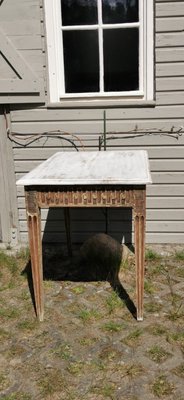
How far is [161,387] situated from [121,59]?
2.96 m

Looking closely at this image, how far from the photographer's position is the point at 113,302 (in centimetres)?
329

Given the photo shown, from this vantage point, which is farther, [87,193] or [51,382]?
[87,193]

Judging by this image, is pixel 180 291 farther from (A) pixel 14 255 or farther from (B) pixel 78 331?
(A) pixel 14 255

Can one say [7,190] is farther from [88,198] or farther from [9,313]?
[88,198]

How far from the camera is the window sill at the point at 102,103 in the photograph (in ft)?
13.1

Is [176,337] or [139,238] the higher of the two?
[139,238]

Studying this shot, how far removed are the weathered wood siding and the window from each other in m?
0.12

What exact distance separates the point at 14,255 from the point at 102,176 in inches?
72.4

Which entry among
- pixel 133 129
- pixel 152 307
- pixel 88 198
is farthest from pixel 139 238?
pixel 133 129

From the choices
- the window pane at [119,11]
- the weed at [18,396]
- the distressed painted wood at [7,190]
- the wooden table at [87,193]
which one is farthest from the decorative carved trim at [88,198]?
the window pane at [119,11]

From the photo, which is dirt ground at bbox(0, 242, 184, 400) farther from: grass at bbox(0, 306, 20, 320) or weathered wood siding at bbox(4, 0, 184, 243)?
weathered wood siding at bbox(4, 0, 184, 243)

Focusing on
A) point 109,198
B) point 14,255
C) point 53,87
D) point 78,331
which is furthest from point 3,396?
point 53,87

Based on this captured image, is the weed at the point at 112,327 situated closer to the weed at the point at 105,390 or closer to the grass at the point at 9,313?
the weed at the point at 105,390

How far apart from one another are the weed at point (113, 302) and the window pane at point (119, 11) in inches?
99.8
